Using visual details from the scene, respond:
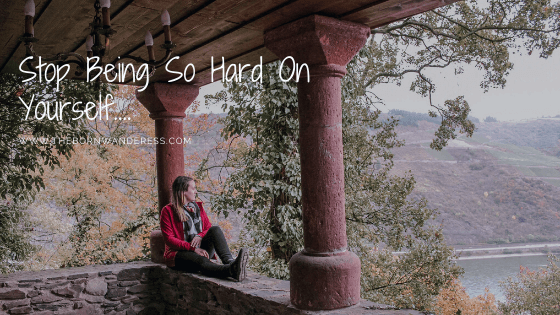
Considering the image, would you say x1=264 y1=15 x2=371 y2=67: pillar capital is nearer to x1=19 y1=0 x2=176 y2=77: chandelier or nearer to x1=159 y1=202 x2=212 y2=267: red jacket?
x1=19 y1=0 x2=176 y2=77: chandelier

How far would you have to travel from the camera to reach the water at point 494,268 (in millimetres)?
17797

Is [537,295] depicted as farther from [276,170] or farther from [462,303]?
[276,170]

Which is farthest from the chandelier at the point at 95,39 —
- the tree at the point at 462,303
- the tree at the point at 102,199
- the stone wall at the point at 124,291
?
the tree at the point at 462,303

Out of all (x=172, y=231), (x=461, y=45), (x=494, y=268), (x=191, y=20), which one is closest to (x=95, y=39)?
(x=191, y=20)

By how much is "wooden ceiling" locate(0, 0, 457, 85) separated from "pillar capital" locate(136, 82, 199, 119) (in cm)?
88

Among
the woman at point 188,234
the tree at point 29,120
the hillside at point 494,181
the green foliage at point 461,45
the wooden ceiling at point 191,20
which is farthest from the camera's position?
the hillside at point 494,181

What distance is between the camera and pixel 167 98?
418 cm

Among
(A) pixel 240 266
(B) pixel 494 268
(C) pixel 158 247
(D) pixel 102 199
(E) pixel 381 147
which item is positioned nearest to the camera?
(A) pixel 240 266

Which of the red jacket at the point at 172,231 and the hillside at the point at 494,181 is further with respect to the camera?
the hillside at the point at 494,181

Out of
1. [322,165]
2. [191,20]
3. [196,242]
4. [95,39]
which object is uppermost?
[191,20]

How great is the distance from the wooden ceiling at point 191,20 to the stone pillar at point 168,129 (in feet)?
3.11

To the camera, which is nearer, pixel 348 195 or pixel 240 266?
pixel 240 266

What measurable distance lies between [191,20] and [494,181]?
21.3 meters

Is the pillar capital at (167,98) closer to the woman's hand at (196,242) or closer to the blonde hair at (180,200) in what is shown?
the blonde hair at (180,200)
